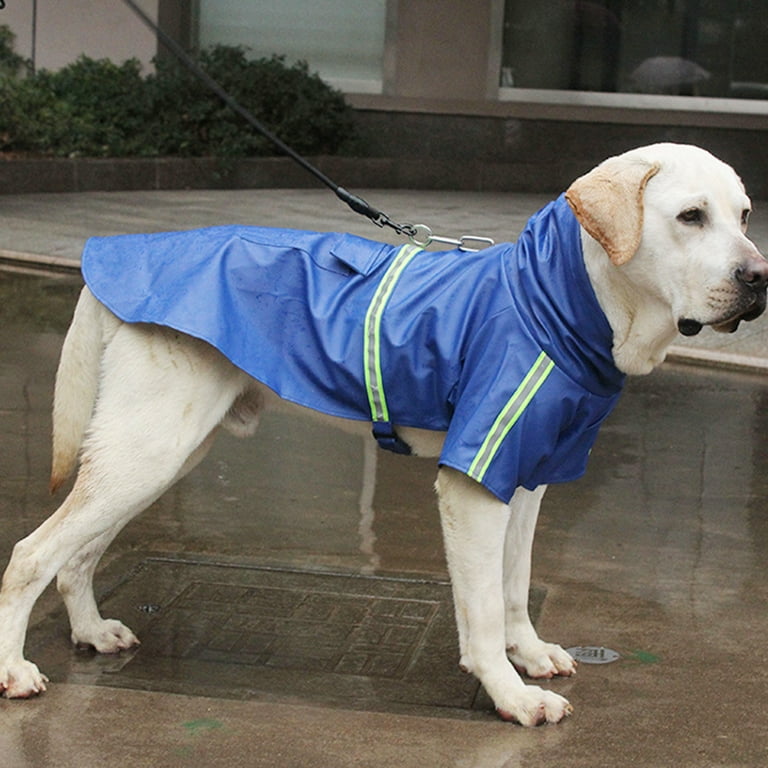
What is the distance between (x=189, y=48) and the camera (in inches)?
683

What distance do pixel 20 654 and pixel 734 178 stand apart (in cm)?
244

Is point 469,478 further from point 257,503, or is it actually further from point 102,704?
point 257,503

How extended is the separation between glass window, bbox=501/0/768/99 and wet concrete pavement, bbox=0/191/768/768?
9652mm

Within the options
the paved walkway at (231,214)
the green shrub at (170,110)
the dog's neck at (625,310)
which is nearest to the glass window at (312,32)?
the green shrub at (170,110)

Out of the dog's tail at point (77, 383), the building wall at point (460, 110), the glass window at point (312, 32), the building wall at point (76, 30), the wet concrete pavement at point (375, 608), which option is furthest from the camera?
the glass window at point (312, 32)

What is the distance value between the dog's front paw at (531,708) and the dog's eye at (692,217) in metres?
1.39

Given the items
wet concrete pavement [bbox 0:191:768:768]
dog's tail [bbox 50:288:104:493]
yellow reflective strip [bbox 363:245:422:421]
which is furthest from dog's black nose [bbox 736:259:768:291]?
dog's tail [bbox 50:288:104:493]

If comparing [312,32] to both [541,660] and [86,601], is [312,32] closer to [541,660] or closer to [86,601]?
[86,601]

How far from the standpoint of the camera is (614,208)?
11.8 ft

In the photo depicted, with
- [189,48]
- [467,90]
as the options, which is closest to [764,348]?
[467,90]

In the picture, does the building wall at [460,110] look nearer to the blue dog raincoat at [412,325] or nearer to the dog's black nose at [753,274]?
the blue dog raincoat at [412,325]

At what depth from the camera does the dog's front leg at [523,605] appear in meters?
4.24

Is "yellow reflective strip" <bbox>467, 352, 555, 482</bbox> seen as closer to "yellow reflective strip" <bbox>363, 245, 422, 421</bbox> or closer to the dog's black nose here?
"yellow reflective strip" <bbox>363, 245, 422, 421</bbox>

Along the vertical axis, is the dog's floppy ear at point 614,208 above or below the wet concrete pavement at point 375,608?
above
